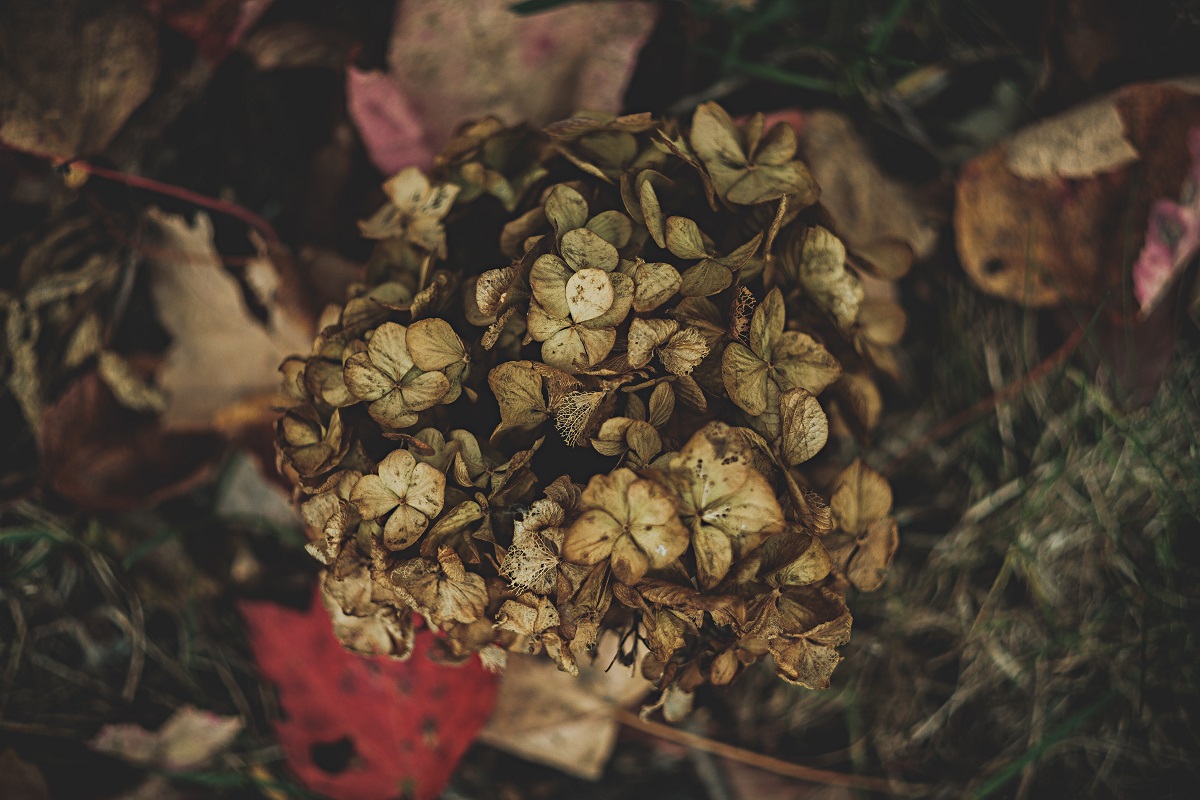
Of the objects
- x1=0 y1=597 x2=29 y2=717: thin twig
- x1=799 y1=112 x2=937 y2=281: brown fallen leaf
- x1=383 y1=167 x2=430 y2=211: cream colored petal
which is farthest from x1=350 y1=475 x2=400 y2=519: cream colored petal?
x1=0 y1=597 x2=29 y2=717: thin twig

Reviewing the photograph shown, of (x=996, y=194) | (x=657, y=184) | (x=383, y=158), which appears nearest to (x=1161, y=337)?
(x=996, y=194)

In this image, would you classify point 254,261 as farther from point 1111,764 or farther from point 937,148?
point 1111,764

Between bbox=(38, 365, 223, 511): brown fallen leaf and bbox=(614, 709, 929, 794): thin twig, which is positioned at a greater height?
bbox=(38, 365, 223, 511): brown fallen leaf

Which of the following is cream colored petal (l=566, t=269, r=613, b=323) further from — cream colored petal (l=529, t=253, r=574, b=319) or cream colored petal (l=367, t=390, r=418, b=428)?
cream colored petal (l=367, t=390, r=418, b=428)

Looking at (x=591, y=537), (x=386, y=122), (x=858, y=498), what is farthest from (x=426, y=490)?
(x=386, y=122)

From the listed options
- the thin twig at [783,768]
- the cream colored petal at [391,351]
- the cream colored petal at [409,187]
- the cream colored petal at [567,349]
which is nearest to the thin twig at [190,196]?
the cream colored petal at [409,187]

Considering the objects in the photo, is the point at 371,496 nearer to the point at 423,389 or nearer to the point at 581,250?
the point at 423,389

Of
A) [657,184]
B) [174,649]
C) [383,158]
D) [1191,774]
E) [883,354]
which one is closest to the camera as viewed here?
[657,184]
